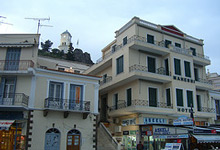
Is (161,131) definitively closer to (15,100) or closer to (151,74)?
(151,74)

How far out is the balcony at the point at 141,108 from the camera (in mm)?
23703

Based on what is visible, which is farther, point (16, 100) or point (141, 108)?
point (141, 108)

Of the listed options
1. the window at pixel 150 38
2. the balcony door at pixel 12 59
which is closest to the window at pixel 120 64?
the window at pixel 150 38

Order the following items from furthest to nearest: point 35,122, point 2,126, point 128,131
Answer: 1. point 128,131
2. point 35,122
3. point 2,126

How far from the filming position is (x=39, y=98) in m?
19.9

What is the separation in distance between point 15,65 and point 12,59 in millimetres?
804

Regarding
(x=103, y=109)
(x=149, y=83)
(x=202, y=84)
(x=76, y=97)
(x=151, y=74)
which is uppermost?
(x=151, y=74)

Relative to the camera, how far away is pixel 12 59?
2102 centimetres

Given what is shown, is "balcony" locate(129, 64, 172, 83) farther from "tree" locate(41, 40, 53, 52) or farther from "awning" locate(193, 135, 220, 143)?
"tree" locate(41, 40, 53, 52)

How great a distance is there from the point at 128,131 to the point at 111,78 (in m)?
6.86

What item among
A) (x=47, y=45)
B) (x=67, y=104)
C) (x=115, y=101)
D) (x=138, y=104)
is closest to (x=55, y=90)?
(x=67, y=104)

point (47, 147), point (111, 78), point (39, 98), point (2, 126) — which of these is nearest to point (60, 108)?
point (39, 98)

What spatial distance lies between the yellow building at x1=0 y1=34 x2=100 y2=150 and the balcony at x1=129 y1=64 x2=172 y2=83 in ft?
16.1

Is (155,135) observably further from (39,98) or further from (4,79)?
(4,79)
